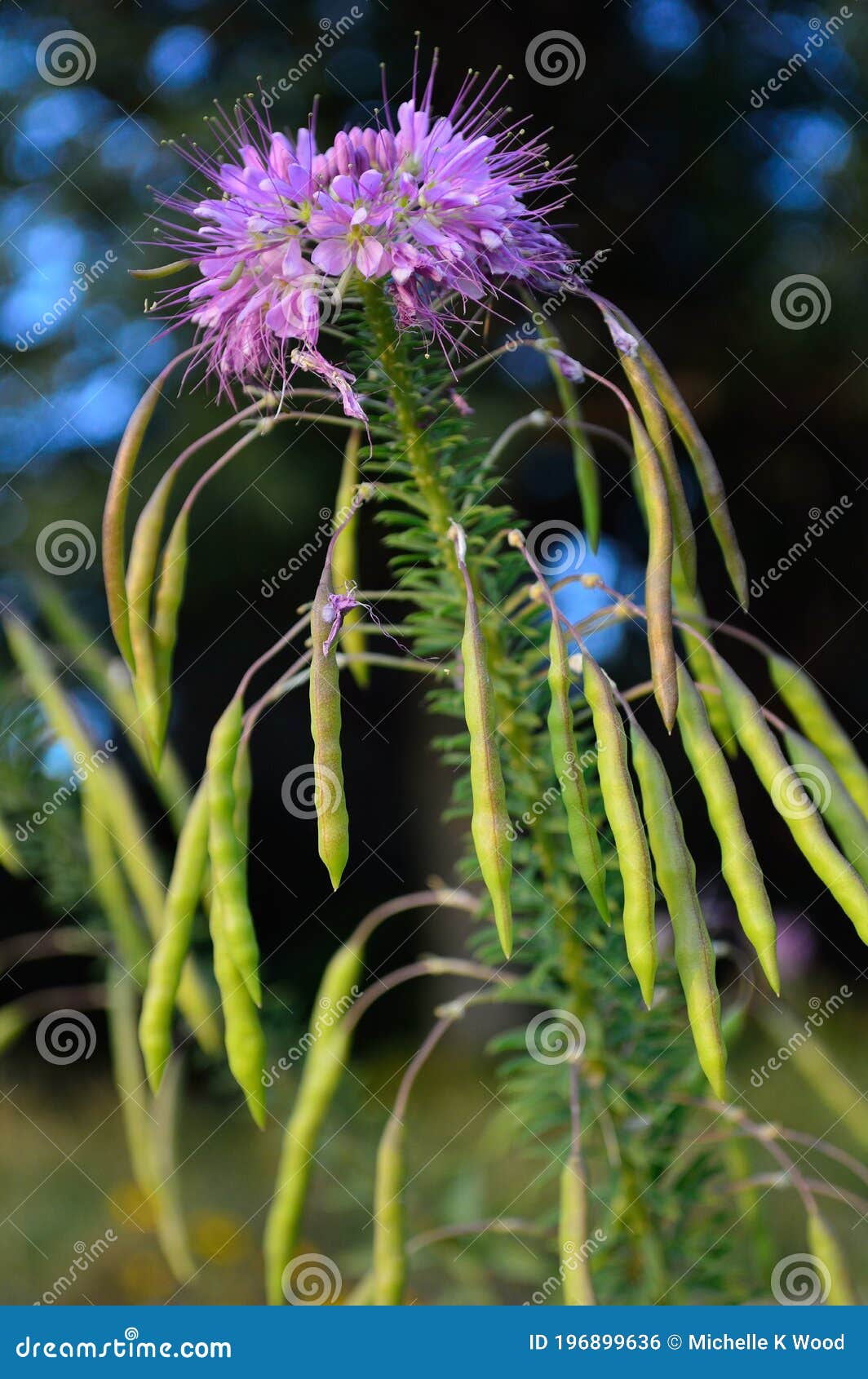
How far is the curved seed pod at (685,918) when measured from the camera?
2.31 feet

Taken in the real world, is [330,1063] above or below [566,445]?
below

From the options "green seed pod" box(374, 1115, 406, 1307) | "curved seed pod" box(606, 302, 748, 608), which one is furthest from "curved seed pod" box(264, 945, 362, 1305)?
"curved seed pod" box(606, 302, 748, 608)

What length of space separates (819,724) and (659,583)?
325mm

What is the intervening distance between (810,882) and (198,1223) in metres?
2.78

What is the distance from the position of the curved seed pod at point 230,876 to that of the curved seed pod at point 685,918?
306 mm

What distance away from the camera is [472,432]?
108 inches

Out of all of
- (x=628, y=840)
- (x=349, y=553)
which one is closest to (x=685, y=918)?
(x=628, y=840)

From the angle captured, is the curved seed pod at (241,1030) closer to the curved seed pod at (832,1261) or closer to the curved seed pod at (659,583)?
the curved seed pod at (659,583)

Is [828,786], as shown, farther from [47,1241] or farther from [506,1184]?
[47,1241]

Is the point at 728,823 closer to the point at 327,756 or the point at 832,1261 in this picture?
the point at 327,756

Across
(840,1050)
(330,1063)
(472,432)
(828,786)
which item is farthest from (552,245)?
(840,1050)

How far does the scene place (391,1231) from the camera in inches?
38.5

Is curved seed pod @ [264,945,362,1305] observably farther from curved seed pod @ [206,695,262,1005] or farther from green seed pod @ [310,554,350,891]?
green seed pod @ [310,554,350,891]

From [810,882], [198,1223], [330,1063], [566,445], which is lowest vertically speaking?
[198,1223]
